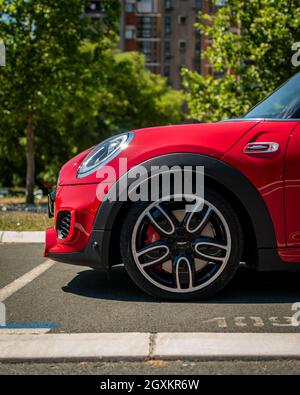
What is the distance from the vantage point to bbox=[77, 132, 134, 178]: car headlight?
12.1ft

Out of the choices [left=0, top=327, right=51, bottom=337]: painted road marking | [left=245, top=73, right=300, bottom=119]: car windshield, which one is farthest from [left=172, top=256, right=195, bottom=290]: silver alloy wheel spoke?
[left=245, top=73, right=300, bottom=119]: car windshield

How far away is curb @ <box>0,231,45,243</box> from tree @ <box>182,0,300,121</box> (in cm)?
1052

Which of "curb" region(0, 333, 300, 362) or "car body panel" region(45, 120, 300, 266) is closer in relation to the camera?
"curb" region(0, 333, 300, 362)

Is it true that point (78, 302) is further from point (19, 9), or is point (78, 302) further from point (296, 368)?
point (19, 9)

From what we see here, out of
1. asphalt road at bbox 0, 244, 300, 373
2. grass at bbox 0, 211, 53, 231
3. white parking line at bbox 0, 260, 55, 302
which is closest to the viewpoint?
A: asphalt road at bbox 0, 244, 300, 373

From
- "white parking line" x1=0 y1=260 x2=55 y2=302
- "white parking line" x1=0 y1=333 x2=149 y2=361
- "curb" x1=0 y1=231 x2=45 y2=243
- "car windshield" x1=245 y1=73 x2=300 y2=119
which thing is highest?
"car windshield" x1=245 y1=73 x2=300 y2=119

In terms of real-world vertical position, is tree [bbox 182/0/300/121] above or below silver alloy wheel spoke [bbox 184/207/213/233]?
above

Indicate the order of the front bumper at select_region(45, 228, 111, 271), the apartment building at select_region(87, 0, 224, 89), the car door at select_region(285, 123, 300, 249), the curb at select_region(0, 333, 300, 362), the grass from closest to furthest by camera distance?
the curb at select_region(0, 333, 300, 362), the car door at select_region(285, 123, 300, 249), the front bumper at select_region(45, 228, 111, 271), the grass, the apartment building at select_region(87, 0, 224, 89)

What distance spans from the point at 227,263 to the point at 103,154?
41.4 inches

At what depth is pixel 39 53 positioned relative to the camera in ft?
59.5

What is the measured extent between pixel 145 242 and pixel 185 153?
606 mm

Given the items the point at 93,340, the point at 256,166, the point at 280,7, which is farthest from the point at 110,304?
the point at 280,7

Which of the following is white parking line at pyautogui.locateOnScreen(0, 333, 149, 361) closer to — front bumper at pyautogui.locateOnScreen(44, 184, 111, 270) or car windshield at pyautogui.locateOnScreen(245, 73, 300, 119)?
front bumper at pyautogui.locateOnScreen(44, 184, 111, 270)

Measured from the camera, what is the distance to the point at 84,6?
62.2ft
